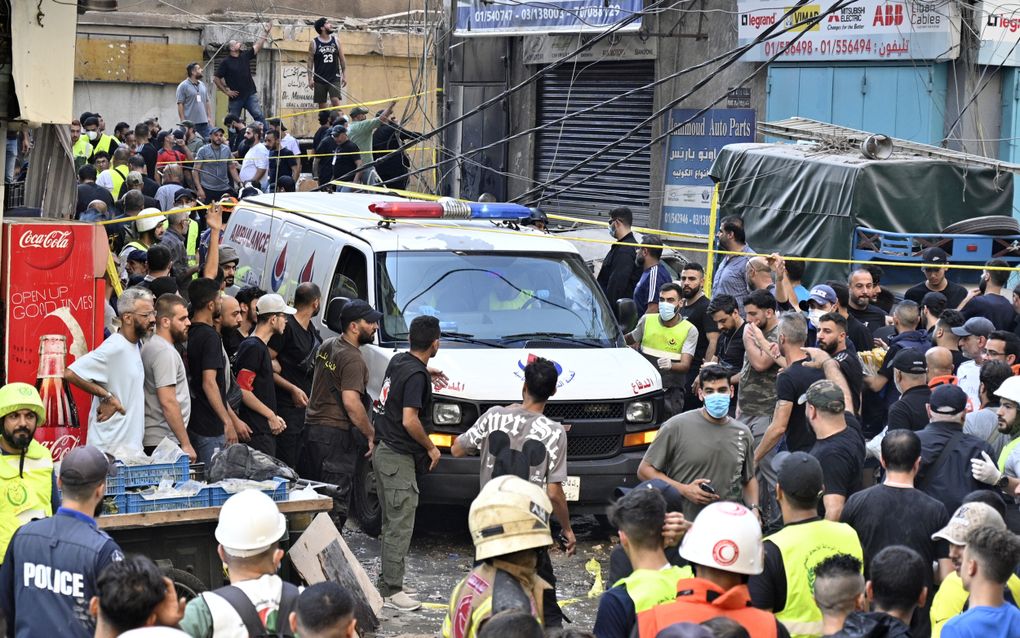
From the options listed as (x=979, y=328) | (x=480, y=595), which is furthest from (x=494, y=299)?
(x=480, y=595)

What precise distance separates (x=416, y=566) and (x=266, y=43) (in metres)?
19.4

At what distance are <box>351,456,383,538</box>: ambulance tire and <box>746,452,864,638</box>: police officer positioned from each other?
4.65 meters

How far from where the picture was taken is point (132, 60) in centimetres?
2686

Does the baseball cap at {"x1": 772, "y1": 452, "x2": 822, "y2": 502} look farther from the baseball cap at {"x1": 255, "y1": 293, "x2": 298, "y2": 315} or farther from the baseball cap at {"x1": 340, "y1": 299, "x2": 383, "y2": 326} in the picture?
the baseball cap at {"x1": 255, "y1": 293, "x2": 298, "y2": 315}

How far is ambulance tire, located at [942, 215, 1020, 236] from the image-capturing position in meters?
12.1

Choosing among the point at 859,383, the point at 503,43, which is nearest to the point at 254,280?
the point at 859,383

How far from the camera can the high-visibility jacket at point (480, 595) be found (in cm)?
448

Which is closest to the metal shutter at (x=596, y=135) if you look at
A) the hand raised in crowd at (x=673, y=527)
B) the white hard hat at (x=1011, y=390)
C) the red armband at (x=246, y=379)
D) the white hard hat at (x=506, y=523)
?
the red armband at (x=246, y=379)

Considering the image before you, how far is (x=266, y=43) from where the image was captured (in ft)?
87.4

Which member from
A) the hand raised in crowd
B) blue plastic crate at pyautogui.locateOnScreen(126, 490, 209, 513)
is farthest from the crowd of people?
blue plastic crate at pyautogui.locateOnScreen(126, 490, 209, 513)

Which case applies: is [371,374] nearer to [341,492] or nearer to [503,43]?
[341,492]

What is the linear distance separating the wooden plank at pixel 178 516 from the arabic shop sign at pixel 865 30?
26.9 feet

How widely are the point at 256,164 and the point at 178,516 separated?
42.8 ft

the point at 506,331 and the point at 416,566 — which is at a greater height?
the point at 506,331
